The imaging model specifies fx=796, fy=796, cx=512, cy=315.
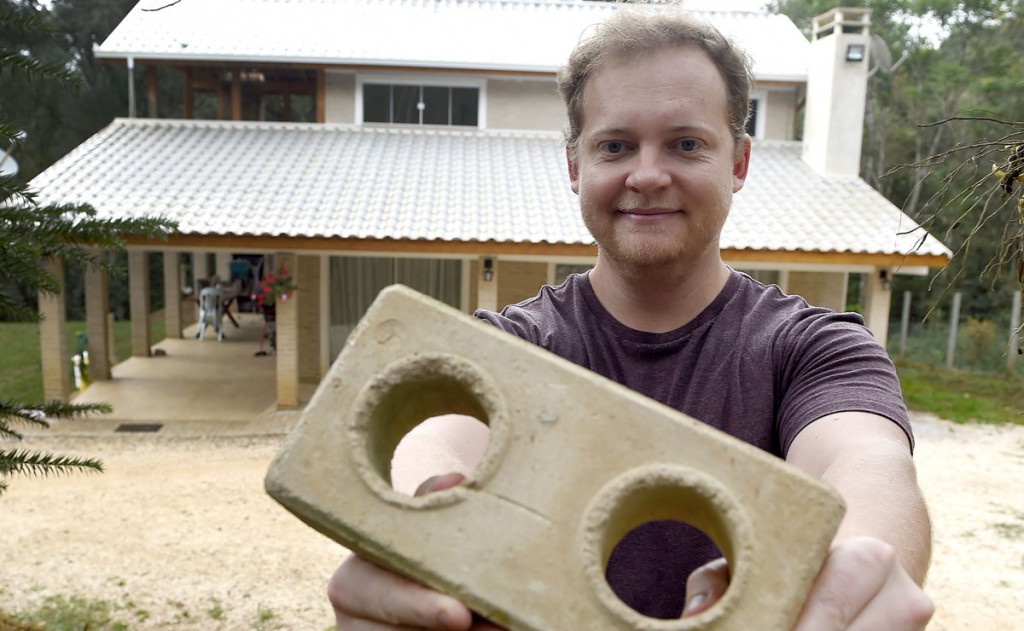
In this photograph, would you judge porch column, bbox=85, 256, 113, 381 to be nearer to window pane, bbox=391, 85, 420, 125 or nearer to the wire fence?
window pane, bbox=391, 85, 420, 125

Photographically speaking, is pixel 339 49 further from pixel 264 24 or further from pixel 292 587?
pixel 292 587

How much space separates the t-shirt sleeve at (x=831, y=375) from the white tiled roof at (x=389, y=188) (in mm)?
7689

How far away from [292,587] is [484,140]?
817 cm

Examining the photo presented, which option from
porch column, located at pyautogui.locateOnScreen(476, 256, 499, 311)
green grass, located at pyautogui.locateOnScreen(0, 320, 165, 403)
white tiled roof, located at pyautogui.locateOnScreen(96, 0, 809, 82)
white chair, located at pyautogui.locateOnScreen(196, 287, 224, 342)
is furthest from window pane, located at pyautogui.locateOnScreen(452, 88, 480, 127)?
green grass, located at pyautogui.locateOnScreen(0, 320, 165, 403)

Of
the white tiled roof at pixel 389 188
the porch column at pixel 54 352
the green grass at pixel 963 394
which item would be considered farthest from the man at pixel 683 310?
the green grass at pixel 963 394

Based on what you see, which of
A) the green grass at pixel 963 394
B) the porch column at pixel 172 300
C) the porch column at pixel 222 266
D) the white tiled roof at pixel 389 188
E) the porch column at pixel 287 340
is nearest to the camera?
the white tiled roof at pixel 389 188

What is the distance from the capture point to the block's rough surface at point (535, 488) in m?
1.07

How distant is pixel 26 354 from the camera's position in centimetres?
1563

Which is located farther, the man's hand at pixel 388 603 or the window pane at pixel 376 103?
the window pane at pixel 376 103

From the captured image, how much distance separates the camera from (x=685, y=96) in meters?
1.56

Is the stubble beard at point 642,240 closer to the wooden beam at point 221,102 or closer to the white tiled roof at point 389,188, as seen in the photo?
the white tiled roof at point 389,188

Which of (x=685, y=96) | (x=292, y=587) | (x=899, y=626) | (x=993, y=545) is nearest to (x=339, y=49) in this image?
(x=292, y=587)

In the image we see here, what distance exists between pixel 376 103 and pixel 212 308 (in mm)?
5334

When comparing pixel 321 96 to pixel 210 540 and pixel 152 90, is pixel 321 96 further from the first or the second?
pixel 210 540
